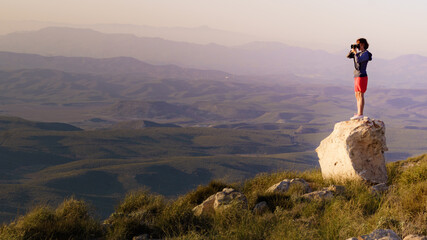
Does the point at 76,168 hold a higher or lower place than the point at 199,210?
lower

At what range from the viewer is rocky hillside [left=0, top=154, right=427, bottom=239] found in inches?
241

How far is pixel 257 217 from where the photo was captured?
7.07m

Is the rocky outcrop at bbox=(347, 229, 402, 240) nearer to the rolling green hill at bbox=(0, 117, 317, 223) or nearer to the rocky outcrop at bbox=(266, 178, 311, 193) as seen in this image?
the rocky outcrop at bbox=(266, 178, 311, 193)

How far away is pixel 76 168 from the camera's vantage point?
348ft

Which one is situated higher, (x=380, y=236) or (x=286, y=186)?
(x=380, y=236)

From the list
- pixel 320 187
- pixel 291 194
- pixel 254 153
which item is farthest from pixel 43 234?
pixel 254 153

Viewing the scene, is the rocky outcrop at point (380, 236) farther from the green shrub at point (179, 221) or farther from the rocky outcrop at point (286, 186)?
the rocky outcrop at point (286, 186)

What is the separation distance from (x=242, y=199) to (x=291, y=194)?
1233 millimetres

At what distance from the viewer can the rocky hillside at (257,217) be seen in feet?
20.1

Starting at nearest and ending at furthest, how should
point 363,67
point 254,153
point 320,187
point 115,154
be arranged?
1. point 320,187
2. point 363,67
3. point 115,154
4. point 254,153

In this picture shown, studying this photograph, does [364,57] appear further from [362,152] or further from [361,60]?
[362,152]

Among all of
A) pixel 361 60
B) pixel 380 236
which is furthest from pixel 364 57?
pixel 380 236

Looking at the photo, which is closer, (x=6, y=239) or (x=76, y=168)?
(x=6, y=239)

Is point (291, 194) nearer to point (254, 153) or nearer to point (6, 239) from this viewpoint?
point (6, 239)
